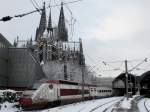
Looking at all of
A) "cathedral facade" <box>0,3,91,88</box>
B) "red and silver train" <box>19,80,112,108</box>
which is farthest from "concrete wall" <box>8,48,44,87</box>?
"red and silver train" <box>19,80,112,108</box>

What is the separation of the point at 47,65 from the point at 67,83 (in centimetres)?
4107

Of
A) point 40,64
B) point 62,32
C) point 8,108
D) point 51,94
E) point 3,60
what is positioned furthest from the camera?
point 62,32

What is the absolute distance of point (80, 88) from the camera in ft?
188

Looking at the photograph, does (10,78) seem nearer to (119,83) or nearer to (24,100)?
(24,100)

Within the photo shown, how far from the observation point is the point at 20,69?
2721 inches

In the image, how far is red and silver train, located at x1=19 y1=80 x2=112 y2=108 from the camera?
35312 mm

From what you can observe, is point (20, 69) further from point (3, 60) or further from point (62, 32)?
Answer: point (62, 32)

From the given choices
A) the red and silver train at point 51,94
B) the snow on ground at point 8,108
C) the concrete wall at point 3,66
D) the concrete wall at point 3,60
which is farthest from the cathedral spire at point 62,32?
the snow on ground at point 8,108

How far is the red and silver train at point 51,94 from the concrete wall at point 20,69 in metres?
15.3

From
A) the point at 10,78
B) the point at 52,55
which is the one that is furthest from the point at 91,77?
the point at 10,78

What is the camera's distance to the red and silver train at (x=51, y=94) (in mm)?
35312

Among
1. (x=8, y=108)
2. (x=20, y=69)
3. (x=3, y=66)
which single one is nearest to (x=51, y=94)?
(x=8, y=108)

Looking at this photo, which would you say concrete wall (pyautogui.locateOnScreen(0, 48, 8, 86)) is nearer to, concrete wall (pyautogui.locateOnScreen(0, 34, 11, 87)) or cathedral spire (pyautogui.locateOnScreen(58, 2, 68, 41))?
concrete wall (pyautogui.locateOnScreen(0, 34, 11, 87))

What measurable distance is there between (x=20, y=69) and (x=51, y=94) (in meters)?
30.4
